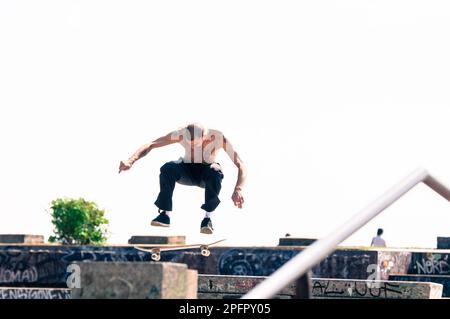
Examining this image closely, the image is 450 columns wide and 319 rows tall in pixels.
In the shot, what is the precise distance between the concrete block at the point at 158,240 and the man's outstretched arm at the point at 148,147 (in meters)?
14.4

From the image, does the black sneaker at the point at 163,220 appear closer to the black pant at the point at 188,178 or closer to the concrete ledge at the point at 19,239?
the black pant at the point at 188,178

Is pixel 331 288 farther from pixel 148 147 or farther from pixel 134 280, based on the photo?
pixel 134 280

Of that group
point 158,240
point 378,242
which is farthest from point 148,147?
point 378,242

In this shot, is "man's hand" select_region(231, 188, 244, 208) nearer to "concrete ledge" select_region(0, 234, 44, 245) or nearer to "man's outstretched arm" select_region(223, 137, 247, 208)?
"man's outstretched arm" select_region(223, 137, 247, 208)

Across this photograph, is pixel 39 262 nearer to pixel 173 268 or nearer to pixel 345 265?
pixel 345 265

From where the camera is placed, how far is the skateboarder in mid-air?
41.9 feet

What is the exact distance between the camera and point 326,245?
22.8 ft

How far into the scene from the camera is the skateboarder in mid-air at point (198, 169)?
12773mm

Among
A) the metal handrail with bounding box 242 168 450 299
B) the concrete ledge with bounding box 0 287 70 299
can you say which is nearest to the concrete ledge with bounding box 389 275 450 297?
the concrete ledge with bounding box 0 287 70 299

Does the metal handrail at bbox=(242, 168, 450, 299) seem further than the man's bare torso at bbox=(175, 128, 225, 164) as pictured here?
No

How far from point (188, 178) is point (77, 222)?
21011mm

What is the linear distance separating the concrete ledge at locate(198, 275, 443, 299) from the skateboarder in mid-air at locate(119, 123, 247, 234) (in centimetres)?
296

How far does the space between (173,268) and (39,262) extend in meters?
21.4
